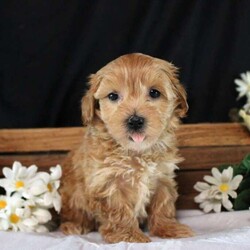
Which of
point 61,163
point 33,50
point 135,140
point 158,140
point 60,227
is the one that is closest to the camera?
point 135,140

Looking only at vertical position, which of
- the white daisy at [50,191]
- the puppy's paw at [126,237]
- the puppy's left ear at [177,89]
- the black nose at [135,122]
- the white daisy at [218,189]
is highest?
the puppy's left ear at [177,89]

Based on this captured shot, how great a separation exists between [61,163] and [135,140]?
778mm

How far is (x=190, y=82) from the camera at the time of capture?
306 cm

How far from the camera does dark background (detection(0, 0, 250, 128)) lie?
9.59 feet

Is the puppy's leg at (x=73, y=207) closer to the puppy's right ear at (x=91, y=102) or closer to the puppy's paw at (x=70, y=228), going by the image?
the puppy's paw at (x=70, y=228)

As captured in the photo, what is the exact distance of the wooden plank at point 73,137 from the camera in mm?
2777

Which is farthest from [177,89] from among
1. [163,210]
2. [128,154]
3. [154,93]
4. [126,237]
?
[126,237]

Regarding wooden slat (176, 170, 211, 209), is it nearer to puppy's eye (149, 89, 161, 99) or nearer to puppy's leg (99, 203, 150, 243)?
puppy's leg (99, 203, 150, 243)

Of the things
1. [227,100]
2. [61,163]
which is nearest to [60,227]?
[61,163]

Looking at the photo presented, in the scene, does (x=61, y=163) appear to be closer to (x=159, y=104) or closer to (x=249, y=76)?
(x=159, y=104)

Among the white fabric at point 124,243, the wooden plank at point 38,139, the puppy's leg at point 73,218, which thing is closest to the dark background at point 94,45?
the wooden plank at point 38,139

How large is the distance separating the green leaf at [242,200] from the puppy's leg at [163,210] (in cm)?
42

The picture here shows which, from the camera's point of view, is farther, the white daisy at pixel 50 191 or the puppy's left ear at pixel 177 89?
the white daisy at pixel 50 191

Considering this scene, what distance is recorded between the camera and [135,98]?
Answer: 2164 mm
